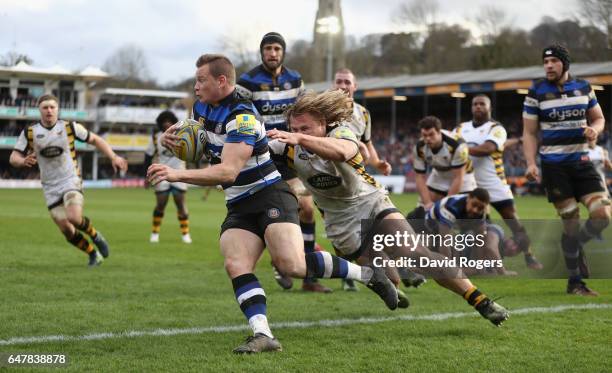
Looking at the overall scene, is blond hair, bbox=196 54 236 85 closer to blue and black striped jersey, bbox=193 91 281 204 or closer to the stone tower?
blue and black striped jersey, bbox=193 91 281 204

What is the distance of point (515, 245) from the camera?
10.8 metres

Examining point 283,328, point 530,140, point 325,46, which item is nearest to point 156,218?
point 530,140

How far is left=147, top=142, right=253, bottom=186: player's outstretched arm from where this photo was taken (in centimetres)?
485

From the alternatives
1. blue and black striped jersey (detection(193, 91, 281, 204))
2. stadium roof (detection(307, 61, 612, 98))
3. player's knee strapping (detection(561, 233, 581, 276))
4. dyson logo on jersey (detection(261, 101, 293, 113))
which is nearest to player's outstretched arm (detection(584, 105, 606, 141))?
player's knee strapping (detection(561, 233, 581, 276))

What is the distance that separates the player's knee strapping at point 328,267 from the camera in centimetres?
561

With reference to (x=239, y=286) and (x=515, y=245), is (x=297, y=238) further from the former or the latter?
(x=515, y=245)

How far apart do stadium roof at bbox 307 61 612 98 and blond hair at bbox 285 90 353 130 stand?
34.6m

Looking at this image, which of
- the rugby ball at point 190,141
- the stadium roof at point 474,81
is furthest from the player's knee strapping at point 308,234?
the stadium roof at point 474,81

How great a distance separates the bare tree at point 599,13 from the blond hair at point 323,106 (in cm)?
3968

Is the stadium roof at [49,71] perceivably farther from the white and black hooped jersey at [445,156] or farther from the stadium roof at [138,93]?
the white and black hooped jersey at [445,156]

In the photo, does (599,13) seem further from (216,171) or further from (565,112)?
(216,171)

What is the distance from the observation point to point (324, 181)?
6.00 metres

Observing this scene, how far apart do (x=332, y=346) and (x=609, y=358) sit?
180cm

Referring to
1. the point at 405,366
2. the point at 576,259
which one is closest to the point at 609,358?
the point at 405,366
